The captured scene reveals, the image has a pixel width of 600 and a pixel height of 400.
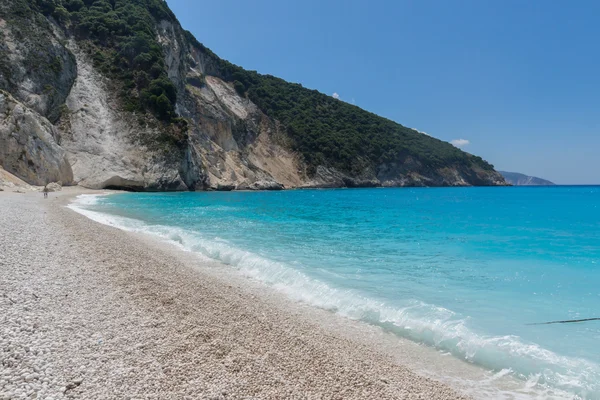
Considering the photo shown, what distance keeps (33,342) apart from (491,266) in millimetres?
11269

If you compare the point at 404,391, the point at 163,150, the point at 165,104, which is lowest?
the point at 404,391

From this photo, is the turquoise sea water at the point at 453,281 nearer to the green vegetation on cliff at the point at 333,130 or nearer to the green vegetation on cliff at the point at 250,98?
the green vegetation on cliff at the point at 250,98

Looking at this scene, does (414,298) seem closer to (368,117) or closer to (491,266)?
(491,266)

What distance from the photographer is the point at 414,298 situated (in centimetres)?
770

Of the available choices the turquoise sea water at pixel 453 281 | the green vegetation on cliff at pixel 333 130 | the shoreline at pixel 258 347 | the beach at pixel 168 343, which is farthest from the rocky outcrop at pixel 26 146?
the green vegetation on cliff at pixel 333 130

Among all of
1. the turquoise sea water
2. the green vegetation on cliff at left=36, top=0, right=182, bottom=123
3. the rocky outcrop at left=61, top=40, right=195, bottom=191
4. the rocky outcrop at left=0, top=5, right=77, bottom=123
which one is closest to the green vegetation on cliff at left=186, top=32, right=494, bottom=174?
the green vegetation on cliff at left=36, top=0, right=182, bottom=123

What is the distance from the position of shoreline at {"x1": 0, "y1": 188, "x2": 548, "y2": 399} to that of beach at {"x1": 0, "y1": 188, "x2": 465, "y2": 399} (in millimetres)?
19

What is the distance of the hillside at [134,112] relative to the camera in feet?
144

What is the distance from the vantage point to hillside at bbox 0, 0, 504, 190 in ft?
144

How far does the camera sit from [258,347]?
4.71 m

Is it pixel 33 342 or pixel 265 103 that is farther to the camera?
pixel 265 103

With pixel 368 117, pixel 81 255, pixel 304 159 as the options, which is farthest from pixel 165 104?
pixel 368 117

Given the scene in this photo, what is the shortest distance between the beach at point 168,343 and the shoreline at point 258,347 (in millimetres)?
19

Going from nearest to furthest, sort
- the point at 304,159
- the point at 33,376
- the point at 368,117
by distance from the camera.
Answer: the point at 33,376, the point at 304,159, the point at 368,117
